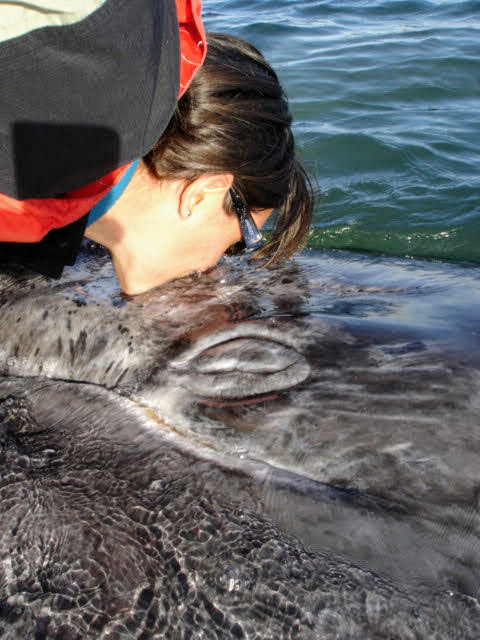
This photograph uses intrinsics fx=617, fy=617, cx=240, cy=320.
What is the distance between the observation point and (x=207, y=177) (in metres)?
2.40

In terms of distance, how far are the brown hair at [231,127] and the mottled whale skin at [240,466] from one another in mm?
501

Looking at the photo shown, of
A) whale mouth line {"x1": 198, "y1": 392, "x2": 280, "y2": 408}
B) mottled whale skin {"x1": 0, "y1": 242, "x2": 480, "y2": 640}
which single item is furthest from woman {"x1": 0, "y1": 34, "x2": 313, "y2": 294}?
whale mouth line {"x1": 198, "y1": 392, "x2": 280, "y2": 408}

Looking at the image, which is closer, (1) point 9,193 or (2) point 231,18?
(1) point 9,193

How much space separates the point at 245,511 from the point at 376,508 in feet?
1.11

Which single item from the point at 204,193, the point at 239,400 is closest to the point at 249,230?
the point at 204,193

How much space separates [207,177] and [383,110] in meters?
5.49

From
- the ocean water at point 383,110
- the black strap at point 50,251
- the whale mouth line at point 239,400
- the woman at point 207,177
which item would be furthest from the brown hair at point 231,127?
the ocean water at point 383,110

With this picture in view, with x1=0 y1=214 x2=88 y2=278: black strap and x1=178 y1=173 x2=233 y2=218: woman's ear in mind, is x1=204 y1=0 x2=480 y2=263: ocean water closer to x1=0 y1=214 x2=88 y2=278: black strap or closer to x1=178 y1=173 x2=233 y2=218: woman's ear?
x1=178 y1=173 x2=233 y2=218: woman's ear

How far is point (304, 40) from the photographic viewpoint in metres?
9.76

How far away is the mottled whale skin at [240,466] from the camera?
4.57 feet

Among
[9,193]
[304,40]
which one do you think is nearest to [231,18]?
[304,40]

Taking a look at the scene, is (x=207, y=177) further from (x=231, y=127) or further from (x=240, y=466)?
(x=240, y=466)

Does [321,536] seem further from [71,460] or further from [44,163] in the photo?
[44,163]

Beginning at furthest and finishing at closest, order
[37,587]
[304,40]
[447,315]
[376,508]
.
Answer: [304,40]
[447,315]
[376,508]
[37,587]
